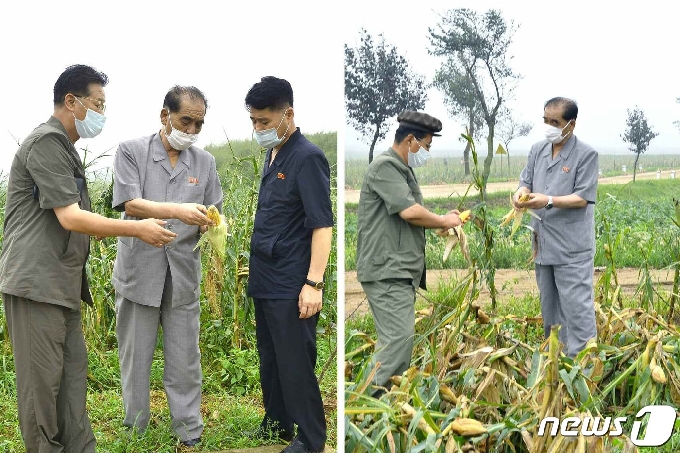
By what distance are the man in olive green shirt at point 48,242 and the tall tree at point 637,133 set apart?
3.73m

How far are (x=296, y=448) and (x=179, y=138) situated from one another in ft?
4.65

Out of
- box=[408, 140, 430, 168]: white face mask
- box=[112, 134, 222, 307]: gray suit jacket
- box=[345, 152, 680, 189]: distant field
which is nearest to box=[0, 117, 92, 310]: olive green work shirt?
box=[112, 134, 222, 307]: gray suit jacket

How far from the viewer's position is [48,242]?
9.53ft

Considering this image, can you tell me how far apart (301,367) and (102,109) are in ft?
4.42

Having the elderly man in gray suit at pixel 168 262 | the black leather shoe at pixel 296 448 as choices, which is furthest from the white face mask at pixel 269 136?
the black leather shoe at pixel 296 448

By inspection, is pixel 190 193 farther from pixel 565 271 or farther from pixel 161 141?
pixel 565 271

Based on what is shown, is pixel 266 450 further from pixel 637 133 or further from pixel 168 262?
pixel 637 133

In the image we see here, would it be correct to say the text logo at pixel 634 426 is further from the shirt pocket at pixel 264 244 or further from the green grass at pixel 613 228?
the green grass at pixel 613 228

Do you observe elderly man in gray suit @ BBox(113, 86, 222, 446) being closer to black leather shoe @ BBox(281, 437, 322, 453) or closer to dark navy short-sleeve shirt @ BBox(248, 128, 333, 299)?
dark navy short-sleeve shirt @ BBox(248, 128, 333, 299)

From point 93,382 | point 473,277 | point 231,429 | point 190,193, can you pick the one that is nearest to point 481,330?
point 473,277

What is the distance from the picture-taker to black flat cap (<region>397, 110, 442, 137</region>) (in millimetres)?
3416

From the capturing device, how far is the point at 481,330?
12.5 ft

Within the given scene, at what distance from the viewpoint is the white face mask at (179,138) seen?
327 cm

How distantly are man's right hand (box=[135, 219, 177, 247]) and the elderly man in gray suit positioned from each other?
19 cm
